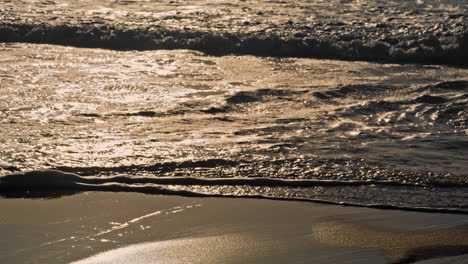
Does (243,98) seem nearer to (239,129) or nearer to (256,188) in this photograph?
(239,129)

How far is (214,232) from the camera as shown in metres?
3.70

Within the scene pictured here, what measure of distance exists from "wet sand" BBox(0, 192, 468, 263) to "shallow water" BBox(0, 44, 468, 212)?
21cm

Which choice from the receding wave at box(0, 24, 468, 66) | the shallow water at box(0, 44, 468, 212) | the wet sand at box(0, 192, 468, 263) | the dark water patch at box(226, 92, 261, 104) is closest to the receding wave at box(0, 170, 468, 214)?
the shallow water at box(0, 44, 468, 212)

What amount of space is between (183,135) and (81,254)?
7.99 ft

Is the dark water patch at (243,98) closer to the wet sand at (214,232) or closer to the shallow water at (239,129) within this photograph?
the shallow water at (239,129)

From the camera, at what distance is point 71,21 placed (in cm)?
1223

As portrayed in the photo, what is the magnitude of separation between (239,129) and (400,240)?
257 cm

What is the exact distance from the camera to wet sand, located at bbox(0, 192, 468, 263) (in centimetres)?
333

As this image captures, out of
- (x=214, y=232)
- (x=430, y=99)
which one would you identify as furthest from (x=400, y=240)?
(x=430, y=99)

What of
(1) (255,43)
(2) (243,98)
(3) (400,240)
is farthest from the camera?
(1) (255,43)

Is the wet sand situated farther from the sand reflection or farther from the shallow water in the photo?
the shallow water

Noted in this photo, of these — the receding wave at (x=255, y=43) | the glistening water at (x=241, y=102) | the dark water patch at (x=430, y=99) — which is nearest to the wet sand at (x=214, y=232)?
the glistening water at (x=241, y=102)

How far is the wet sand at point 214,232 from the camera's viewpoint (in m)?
3.33

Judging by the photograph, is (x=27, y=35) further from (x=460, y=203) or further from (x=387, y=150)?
(x=460, y=203)
